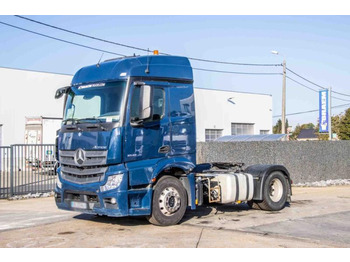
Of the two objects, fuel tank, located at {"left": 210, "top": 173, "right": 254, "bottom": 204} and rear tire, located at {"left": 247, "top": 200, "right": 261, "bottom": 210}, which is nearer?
fuel tank, located at {"left": 210, "top": 173, "right": 254, "bottom": 204}

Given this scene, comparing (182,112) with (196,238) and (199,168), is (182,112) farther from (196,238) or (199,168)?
(196,238)

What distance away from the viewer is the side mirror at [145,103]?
930cm

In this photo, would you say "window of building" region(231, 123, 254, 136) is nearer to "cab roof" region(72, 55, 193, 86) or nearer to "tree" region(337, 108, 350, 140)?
"tree" region(337, 108, 350, 140)

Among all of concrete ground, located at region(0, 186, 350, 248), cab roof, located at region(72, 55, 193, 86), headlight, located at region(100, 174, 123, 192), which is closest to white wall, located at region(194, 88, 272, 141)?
concrete ground, located at region(0, 186, 350, 248)

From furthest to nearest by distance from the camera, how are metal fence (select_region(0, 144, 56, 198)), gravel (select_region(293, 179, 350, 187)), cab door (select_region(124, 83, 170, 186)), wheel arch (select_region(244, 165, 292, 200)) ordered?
gravel (select_region(293, 179, 350, 187))
metal fence (select_region(0, 144, 56, 198))
wheel arch (select_region(244, 165, 292, 200))
cab door (select_region(124, 83, 170, 186))

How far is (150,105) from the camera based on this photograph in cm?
941

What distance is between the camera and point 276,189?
12.5m

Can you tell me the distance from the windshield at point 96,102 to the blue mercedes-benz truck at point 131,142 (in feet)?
0.07

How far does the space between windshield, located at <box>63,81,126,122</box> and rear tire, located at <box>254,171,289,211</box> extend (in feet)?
15.8

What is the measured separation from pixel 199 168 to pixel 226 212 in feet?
4.47

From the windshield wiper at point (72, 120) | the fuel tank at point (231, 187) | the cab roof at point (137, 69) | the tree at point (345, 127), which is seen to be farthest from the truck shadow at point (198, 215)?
the tree at point (345, 127)

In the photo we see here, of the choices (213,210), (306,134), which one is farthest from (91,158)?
(306,134)

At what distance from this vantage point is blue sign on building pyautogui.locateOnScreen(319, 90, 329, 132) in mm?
33531

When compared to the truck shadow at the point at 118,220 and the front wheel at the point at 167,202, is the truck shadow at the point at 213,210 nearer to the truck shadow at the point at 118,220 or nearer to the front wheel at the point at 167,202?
the front wheel at the point at 167,202
